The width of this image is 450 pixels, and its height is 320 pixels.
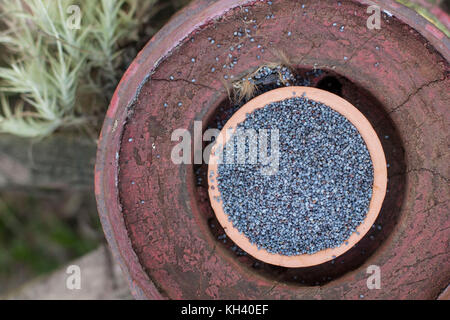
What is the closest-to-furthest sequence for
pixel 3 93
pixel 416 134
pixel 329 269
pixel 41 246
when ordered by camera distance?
pixel 416 134 < pixel 329 269 < pixel 3 93 < pixel 41 246

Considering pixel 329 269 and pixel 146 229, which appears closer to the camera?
pixel 146 229

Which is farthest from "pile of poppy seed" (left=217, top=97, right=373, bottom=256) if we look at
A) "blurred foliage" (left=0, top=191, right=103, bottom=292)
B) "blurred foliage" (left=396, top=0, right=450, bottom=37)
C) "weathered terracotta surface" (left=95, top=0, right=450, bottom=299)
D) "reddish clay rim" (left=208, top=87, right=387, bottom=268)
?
"blurred foliage" (left=0, top=191, right=103, bottom=292)

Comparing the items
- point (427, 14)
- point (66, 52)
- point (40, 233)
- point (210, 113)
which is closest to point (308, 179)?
point (210, 113)

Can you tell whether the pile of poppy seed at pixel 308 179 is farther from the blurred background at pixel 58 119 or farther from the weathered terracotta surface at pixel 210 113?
the blurred background at pixel 58 119

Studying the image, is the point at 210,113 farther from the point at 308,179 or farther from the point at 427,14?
the point at 427,14

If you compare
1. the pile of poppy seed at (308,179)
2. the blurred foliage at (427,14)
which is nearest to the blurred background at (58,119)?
the blurred foliage at (427,14)

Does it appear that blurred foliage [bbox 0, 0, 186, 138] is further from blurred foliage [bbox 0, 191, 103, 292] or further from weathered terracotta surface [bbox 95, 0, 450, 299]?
blurred foliage [bbox 0, 191, 103, 292]
